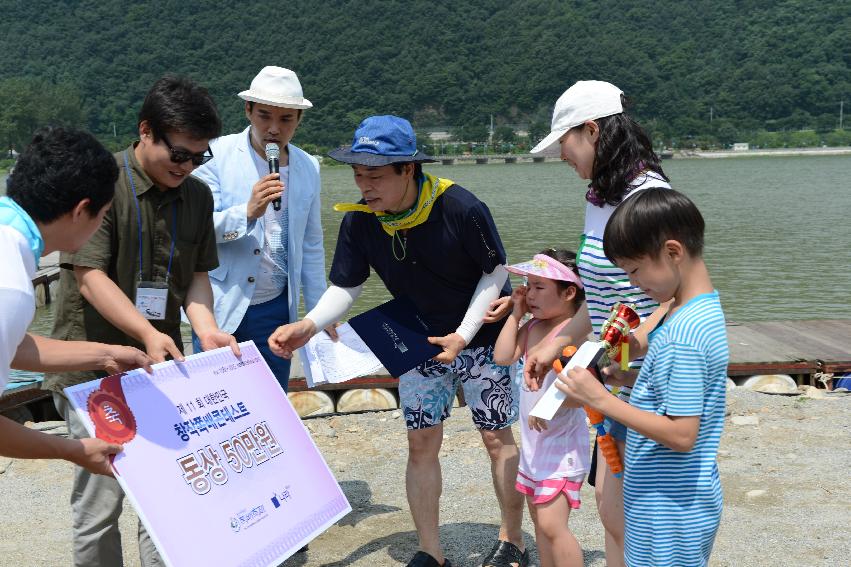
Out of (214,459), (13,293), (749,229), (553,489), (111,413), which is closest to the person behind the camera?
(13,293)

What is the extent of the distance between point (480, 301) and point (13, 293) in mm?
1971

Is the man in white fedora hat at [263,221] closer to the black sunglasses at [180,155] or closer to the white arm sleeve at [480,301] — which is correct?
the black sunglasses at [180,155]

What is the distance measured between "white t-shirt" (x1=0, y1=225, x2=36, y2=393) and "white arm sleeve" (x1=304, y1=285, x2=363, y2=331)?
1.69 meters

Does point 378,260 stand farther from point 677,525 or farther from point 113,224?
point 677,525

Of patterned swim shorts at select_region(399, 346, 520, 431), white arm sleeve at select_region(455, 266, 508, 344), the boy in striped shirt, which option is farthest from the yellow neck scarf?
the boy in striped shirt

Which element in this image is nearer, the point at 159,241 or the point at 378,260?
the point at 159,241

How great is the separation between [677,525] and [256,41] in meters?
132

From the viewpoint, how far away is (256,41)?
127625 mm

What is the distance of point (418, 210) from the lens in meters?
3.61

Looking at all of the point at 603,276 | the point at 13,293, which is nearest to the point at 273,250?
the point at 603,276

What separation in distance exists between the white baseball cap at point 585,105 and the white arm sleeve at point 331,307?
1.23 metres

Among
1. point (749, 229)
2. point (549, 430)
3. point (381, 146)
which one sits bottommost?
point (749, 229)

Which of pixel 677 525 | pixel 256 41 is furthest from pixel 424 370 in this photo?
pixel 256 41

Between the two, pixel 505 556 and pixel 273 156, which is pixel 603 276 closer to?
pixel 505 556
